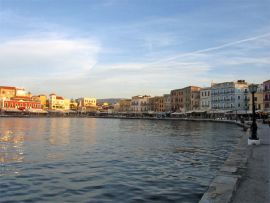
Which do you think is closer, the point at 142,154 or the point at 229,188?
the point at 229,188

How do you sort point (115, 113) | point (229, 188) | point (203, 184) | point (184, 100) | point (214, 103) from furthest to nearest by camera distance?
point (115, 113)
point (184, 100)
point (214, 103)
point (203, 184)
point (229, 188)

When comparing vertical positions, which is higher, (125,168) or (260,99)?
(260,99)

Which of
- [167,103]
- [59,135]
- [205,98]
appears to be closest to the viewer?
[59,135]

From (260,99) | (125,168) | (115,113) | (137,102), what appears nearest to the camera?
(125,168)

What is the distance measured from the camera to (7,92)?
181m

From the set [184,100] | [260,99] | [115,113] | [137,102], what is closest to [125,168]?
[260,99]

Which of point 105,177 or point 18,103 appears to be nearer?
point 105,177

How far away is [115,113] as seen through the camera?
198 meters

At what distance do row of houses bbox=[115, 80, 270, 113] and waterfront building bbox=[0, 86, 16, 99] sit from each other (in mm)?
78513

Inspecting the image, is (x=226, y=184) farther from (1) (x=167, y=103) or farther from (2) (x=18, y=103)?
(2) (x=18, y=103)

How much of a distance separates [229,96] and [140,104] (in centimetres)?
7209

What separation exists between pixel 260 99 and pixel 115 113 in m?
111

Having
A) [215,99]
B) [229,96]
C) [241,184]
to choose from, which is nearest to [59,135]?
[241,184]

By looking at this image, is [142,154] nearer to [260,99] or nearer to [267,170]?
[267,170]
